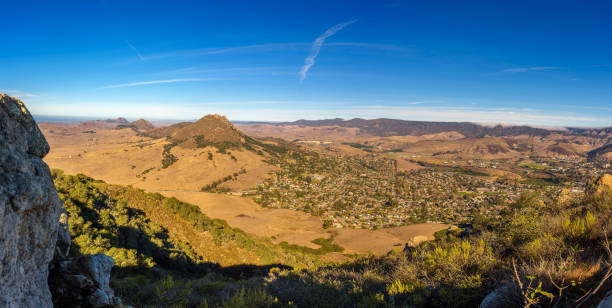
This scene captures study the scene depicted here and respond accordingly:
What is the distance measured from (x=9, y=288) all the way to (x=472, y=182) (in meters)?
194

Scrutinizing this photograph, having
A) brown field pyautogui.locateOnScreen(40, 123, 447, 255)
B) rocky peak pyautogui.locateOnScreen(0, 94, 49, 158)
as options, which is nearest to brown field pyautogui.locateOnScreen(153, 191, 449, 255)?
brown field pyautogui.locateOnScreen(40, 123, 447, 255)

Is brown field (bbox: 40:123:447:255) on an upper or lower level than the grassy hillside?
lower

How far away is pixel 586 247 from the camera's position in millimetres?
7629

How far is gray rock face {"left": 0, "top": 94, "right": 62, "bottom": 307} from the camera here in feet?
13.9

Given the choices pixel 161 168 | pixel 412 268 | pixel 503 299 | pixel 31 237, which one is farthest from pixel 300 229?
pixel 161 168

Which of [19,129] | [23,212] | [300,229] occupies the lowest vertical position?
[300,229]

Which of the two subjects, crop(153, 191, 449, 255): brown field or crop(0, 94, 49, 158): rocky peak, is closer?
crop(0, 94, 49, 158): rocky peak

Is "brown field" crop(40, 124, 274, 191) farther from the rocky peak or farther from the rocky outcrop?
the rocky peak

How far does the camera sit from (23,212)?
4.72 metres

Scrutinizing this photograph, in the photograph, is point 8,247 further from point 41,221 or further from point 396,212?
point 396,212

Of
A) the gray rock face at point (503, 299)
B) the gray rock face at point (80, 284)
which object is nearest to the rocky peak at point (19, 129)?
the gray rock face at point (80, 284)

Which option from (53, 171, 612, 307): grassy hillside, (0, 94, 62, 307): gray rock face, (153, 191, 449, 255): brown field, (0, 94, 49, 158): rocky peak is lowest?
(153, 191, 449, 255): brown field

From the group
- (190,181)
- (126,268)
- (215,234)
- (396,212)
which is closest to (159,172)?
(190,181)

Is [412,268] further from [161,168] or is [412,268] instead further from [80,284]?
[161,168]
